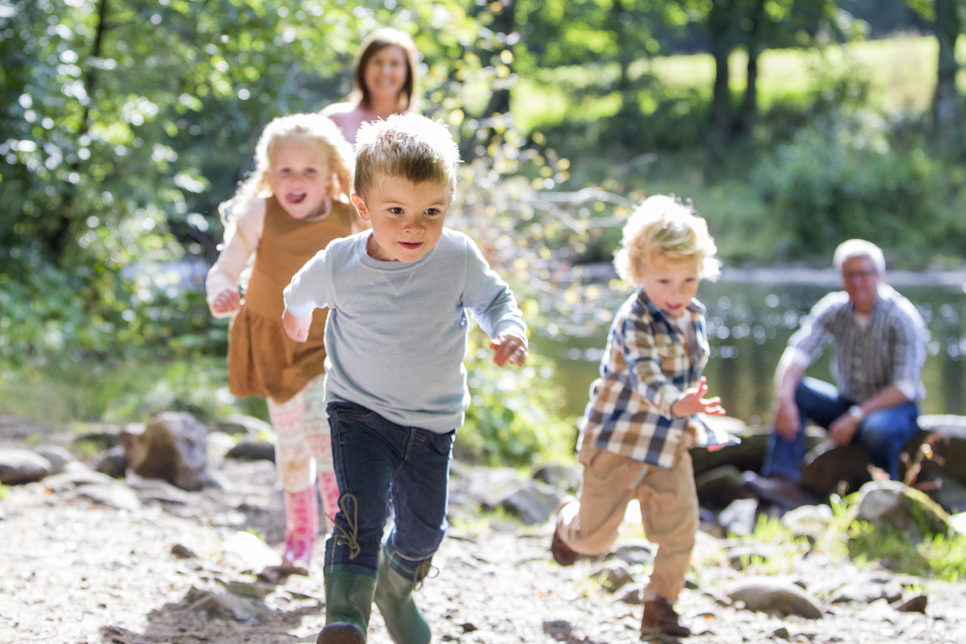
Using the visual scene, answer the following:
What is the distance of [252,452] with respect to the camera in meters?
5.66

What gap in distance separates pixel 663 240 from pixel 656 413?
1.85 ft

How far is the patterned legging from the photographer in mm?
3408

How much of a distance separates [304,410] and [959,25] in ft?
95.7

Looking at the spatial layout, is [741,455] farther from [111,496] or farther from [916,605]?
[111,496]

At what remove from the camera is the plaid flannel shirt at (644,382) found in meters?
3.04

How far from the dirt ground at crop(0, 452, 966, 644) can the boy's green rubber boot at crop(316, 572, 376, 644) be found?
1.51 ft

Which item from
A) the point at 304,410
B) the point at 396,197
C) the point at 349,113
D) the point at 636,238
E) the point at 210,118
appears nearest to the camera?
the point at 396,197

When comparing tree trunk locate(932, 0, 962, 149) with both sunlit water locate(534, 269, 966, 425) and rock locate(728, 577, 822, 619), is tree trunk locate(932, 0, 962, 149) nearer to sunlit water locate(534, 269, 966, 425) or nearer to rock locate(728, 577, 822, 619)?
sunlit water locate(534, 269, 966, 425)

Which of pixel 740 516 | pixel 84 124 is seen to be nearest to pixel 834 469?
pixel 740 516

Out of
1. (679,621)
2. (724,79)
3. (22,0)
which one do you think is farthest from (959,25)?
(679,621)

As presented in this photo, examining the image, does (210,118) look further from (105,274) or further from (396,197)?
(396,197)

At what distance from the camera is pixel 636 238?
3.20 metres

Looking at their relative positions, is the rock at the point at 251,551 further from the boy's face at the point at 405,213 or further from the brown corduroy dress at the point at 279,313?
the boy's face at the point at 405,213

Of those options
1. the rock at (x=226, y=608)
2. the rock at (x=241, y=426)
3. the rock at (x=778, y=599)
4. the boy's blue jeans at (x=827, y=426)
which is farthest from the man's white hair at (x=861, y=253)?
the rock at (x=226, y=608)
